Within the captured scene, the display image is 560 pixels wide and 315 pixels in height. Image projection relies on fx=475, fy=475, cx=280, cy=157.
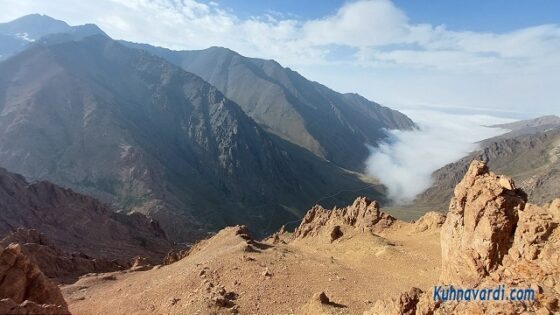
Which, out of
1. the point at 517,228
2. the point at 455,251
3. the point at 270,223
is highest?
the point at 517,228

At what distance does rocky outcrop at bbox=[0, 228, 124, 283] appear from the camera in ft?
159

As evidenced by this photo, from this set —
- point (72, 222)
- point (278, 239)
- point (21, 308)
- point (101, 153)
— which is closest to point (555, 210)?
point (21, 308)

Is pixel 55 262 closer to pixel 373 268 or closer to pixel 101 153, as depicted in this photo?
pixel 373 268

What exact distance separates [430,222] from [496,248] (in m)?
29.5

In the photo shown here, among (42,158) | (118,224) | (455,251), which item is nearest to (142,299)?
(455,251)

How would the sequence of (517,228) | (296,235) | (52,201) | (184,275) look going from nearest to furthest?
(517,228) < (184,275) < (296,235) < (52,201)

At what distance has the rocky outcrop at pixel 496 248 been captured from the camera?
17.9 meters

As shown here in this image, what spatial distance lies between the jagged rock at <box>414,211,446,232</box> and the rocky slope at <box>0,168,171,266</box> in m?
37.5

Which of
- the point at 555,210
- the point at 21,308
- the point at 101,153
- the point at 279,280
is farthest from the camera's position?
the point at 101,153

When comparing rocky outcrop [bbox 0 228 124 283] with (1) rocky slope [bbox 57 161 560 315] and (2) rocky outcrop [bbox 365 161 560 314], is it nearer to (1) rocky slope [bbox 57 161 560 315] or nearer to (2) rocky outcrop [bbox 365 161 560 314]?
(1) rocky slope [bbox 57 161 560 315]

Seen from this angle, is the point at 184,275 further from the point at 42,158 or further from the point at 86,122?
the point at 86,122

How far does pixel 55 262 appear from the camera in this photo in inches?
1996

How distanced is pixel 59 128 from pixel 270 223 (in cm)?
8007

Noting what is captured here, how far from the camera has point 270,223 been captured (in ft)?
575
